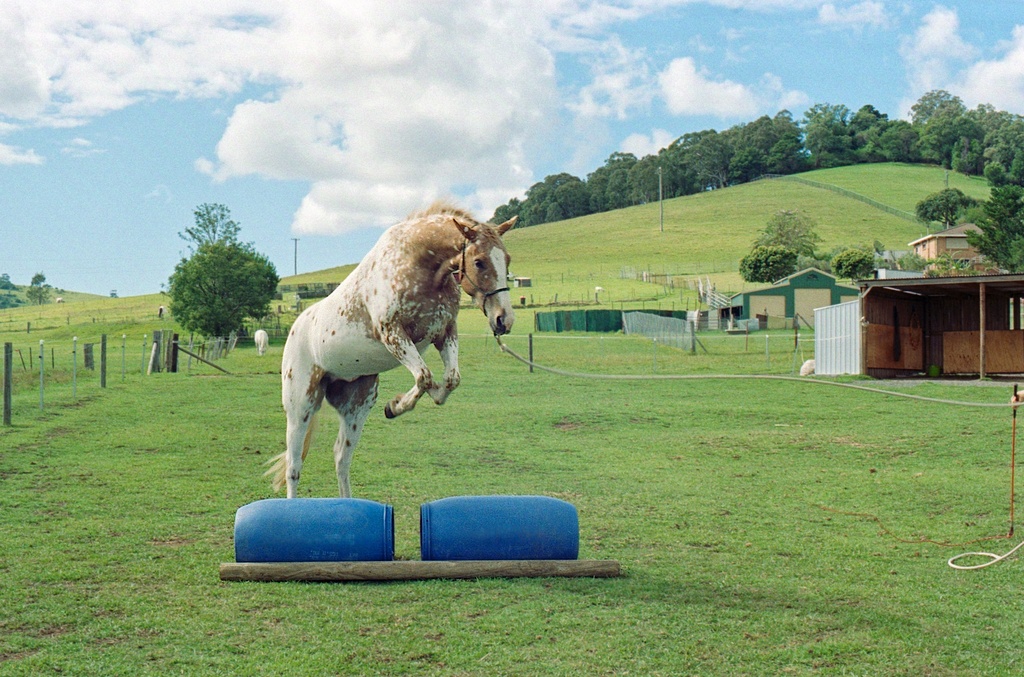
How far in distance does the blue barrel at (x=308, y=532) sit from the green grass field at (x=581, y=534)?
31 centimetres

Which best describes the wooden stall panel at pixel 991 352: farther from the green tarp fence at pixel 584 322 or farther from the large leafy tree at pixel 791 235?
the large leafy tree at pixel 791 235

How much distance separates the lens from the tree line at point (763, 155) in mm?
157500

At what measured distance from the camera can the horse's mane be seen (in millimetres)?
6965

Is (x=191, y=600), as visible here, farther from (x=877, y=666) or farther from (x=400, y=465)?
(x=400, y=465)

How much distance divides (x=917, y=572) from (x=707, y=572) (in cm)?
189

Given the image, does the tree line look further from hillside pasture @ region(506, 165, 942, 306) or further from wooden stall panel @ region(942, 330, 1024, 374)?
wooden stall panel @ region(942, 330, 1024, 374)

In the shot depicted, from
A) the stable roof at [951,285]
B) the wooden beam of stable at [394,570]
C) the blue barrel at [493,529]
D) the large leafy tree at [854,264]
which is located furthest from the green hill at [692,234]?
the wooden beam of stable at [394,570]

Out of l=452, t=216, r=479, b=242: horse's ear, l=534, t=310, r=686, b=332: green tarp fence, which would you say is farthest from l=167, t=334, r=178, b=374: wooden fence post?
l=534, t=310, r=686, b=332: green tarp fence

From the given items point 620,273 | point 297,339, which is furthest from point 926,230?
point 297,339

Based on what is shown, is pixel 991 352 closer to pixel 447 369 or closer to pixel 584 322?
pixel 447 369

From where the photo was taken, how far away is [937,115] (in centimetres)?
17062

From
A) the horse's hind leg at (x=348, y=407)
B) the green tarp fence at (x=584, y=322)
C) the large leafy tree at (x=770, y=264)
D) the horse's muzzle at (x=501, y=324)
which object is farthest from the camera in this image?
the large leafy tree at (x=770, y=264)

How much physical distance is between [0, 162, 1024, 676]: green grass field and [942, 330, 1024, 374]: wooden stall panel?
21.7 feet

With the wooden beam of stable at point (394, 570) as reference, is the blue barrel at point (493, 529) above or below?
above
